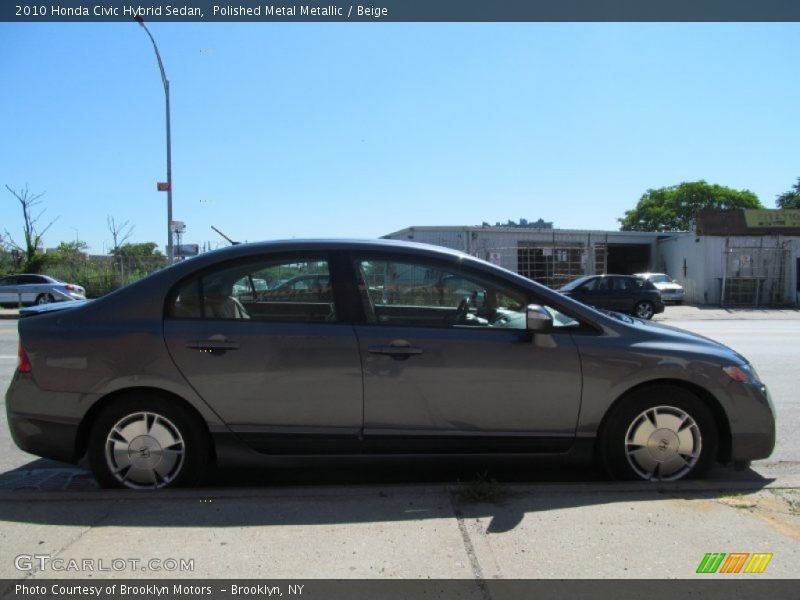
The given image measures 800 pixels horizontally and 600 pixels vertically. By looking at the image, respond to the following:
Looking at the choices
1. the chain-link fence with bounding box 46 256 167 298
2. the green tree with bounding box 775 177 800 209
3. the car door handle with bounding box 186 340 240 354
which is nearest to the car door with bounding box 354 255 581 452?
the car door handle with bounding box 186 340 240 354

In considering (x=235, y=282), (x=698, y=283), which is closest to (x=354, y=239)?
(x=235, y=282)

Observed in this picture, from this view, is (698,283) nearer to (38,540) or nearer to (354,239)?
(354,239)

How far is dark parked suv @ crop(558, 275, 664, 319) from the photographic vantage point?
18.2 m

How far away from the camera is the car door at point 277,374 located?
355 centimetres

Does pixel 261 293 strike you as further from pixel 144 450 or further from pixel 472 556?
pixel 472 556

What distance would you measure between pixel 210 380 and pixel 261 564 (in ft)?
4.07

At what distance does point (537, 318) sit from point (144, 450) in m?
2.53

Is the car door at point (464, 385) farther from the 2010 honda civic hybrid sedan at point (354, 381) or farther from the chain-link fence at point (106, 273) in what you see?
the chain-link fence at point (106, 273)

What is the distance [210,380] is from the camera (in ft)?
11.7

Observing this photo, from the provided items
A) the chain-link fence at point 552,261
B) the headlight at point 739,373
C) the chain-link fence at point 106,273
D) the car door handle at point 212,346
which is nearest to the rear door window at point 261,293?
the car door handle at point 212,346

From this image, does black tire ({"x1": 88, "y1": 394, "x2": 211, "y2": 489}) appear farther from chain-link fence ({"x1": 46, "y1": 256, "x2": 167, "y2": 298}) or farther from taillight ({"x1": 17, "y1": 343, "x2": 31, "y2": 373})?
chain-link fence ({"x1": 46, "y1": 256, "x2": 167, "y2": 298})
